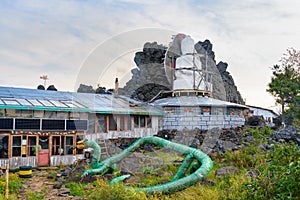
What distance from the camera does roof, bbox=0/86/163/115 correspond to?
17578mm

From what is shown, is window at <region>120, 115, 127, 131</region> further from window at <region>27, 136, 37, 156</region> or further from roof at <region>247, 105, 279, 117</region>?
roof at <region>247, 105, 279, 117</region>

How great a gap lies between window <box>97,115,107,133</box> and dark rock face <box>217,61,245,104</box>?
23.8 meters

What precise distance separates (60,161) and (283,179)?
14094 mm

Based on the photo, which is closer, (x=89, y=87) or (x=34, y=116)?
(x=34, y=116)

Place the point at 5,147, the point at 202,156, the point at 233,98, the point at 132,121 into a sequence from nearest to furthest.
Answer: the point at 202,156, the point at 5,147, the point at 132,121, the point at 233,98

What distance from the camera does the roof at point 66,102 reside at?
57.7 feet

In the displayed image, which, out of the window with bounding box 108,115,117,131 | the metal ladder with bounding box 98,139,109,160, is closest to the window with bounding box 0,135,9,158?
the metal ladder with bounding box 98,139,109,160

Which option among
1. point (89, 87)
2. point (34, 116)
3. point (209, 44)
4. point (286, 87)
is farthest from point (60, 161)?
point (209, 44)

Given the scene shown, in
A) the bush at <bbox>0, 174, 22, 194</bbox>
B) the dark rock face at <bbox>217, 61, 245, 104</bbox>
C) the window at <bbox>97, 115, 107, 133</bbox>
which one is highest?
the dark rock face at <bbox>217, 61, 245, 104</bbox>

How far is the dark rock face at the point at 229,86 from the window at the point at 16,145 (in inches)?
1161

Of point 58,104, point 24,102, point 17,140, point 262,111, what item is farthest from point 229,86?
point 17,140

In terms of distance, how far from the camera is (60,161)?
17969 mm

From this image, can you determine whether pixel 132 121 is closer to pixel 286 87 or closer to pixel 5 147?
pixel 5 147

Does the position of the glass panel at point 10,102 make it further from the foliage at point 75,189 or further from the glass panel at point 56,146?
the foliage at point 75,189
